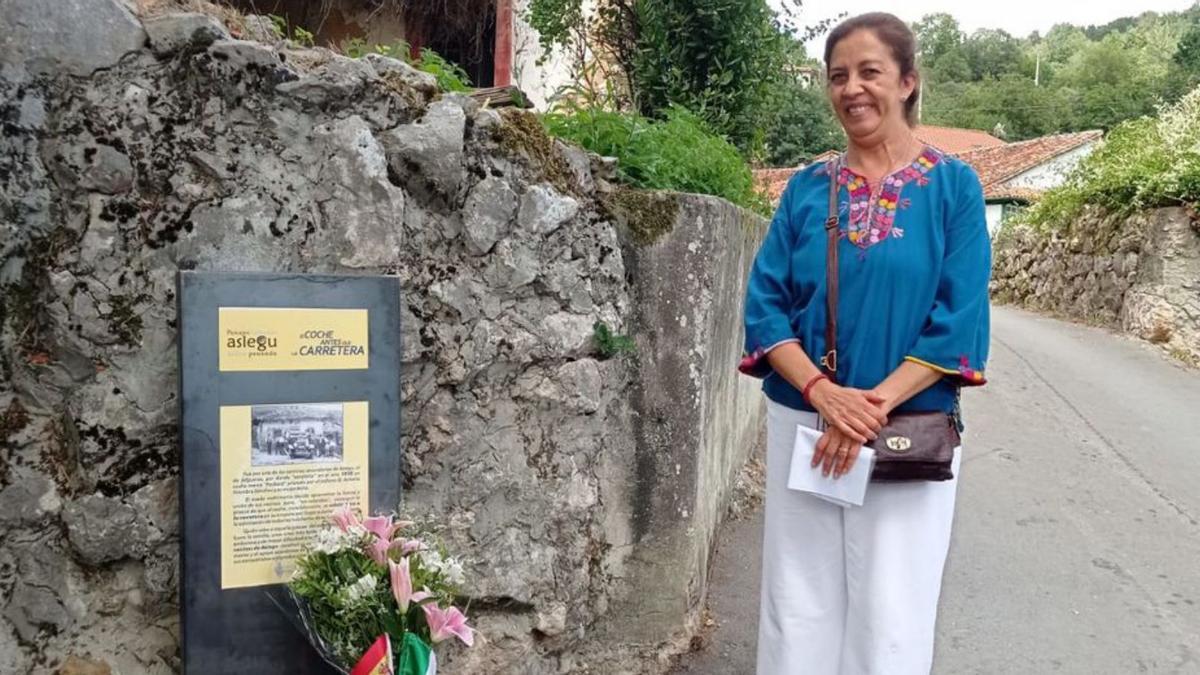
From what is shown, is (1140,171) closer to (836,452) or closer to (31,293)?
(836,452)

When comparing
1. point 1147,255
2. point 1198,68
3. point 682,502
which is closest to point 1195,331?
point 1147,255

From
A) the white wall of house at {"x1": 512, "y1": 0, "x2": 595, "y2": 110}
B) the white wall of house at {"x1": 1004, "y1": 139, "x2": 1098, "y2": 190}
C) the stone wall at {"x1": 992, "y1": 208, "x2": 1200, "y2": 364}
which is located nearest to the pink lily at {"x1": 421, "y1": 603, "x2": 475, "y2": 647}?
the white wall of house at {"x1": 512, "y1": 0, "x2": 595, "y2": 110}

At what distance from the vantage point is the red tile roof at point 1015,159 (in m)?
28.1

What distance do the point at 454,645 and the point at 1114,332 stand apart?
39.0 feet

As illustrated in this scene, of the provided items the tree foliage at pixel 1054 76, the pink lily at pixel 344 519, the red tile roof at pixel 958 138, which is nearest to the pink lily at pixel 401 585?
the pink lily at pixel 344 519

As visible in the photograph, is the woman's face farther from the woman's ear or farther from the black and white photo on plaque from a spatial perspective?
the black and white photo on plaque

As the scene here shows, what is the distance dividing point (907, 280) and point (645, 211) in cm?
111

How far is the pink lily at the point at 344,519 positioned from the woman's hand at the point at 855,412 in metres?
1.27

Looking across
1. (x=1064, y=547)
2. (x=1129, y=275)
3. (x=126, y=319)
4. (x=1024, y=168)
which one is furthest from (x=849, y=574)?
(x=1024, y=168)

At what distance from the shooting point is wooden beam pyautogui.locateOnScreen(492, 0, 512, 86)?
219 inches

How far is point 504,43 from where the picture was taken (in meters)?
5.58

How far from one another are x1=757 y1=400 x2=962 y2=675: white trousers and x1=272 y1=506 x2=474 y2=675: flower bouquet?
2.89 feet

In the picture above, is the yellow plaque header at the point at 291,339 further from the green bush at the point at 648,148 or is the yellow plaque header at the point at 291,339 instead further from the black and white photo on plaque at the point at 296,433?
the green bush at the point at 648,148

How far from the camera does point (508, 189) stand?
2756mm
